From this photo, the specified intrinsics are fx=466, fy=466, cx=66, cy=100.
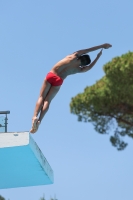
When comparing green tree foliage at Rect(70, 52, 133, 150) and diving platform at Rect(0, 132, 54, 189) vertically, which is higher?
green tree foliage at Rect(70, 52, 133, 150)

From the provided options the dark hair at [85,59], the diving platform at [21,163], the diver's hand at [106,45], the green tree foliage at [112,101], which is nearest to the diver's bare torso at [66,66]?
the dark hair at [85,59]

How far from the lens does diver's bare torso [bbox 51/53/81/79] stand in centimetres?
577

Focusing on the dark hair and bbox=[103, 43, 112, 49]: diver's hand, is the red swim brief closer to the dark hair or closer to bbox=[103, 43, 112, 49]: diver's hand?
the dark hair

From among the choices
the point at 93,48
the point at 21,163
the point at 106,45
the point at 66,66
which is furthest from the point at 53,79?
the point at 21,163

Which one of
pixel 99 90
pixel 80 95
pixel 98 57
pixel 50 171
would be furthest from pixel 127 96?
pixel 98 57

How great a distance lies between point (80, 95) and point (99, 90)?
135cm

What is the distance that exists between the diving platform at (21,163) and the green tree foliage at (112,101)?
7.03 meters

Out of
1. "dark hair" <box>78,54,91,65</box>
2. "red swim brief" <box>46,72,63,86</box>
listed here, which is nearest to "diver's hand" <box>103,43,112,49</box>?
"dark hair" <box>78,54,91,65</box>

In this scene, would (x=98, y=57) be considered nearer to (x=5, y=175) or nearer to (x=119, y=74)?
(x=5, y=175)

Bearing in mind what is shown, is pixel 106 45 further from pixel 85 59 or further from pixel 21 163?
pixel 21 163

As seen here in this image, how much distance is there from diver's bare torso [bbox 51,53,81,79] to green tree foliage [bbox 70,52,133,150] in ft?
26.3

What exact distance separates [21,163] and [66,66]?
1689mm

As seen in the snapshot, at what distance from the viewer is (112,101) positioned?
1611 centimetres

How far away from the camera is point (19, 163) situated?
6.65 metres
